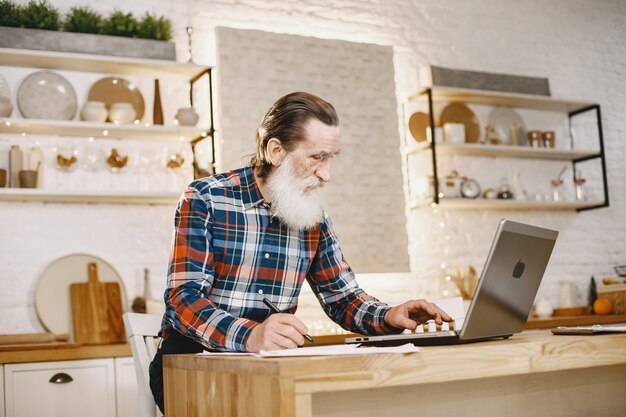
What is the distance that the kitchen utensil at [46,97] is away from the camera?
4191 mm

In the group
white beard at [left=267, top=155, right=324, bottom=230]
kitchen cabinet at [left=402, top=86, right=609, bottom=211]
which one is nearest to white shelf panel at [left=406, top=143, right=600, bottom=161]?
kitchen cabinet at [left=402, top=86, right=609, bottom=211]

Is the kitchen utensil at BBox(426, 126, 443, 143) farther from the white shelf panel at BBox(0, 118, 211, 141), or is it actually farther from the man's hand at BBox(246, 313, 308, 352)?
the man's hand at BBox(246, 313, 308, 352)

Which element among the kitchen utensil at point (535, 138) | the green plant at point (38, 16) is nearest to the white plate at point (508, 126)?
the kitchen utensil at point (535, 138)

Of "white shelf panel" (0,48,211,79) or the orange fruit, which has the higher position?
"white shelf panel" (0,48,211,79)

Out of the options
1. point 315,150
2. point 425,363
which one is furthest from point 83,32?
point 425,363

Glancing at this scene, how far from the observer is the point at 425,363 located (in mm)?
1514

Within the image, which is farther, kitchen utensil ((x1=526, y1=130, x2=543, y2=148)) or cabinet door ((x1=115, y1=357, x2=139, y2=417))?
kitchen utensil ((x1=526, y1=130, x2=543, y2=148))

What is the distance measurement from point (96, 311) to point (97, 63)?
4.21ft

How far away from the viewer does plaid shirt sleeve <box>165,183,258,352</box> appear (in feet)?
6.36

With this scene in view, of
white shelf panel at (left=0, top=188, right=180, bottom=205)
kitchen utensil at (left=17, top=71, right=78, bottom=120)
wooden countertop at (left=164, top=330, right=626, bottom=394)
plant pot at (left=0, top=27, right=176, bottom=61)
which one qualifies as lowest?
wooden countertop at (left=164, top=330, right=626, bottom=394)

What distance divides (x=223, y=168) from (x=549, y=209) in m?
2.46

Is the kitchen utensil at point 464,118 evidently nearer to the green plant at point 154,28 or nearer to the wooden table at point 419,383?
the green plant at point 154,28

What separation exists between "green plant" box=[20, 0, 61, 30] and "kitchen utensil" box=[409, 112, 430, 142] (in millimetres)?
2254

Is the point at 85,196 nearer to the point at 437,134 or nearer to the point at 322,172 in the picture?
the point at 322,172
